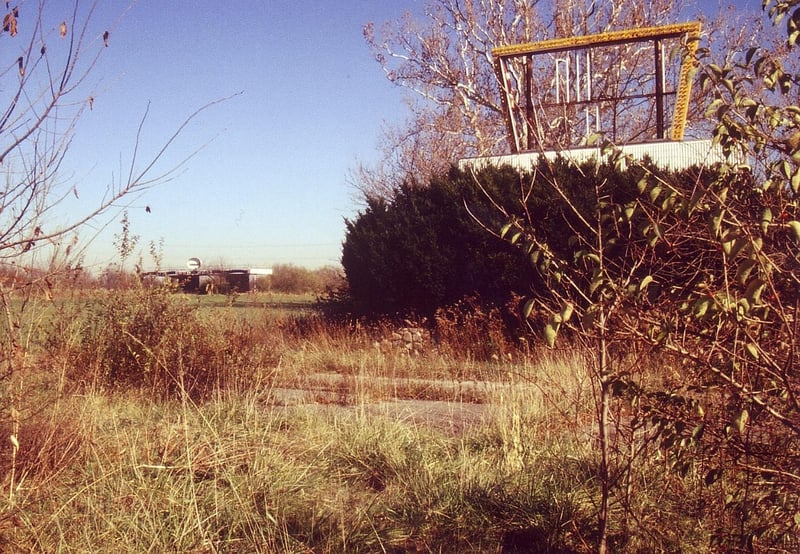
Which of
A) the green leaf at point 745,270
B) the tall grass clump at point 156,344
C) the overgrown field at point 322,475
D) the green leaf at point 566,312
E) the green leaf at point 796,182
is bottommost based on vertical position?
the overgrown field at point 322,475

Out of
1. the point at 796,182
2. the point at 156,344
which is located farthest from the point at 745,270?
the point at 156,344

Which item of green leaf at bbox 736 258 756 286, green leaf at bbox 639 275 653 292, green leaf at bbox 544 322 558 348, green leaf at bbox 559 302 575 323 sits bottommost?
green leaf at bbox 544 322 558 348

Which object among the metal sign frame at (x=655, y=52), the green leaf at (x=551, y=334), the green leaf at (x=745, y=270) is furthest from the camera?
the metal sign frame at (x=655, y=52)

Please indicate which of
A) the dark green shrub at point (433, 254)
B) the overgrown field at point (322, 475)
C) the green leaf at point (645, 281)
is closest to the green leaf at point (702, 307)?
the green leaf at point (645, 281)

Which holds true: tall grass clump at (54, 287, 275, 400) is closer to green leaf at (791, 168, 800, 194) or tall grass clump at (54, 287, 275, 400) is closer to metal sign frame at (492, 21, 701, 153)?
green leaf at (791, 168, 800, 194)

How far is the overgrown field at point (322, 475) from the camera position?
9.99 ft

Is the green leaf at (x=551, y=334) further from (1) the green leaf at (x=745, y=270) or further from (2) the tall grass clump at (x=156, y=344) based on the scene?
(2) the tall grass clump at (x=156, y=344)

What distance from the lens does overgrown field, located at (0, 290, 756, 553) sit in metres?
3.04

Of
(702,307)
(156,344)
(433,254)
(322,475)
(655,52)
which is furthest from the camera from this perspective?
(655,52)

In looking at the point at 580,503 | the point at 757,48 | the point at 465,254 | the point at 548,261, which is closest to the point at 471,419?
the point at 580,503

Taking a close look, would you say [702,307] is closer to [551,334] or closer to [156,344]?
[551,334]

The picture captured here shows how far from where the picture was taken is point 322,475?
12.9 ft

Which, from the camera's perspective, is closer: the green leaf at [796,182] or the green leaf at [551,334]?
the green leaf at [796,182]

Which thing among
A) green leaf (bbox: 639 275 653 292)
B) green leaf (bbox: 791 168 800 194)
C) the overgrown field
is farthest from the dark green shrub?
green leaf (bbox: 791 168 800 194)
